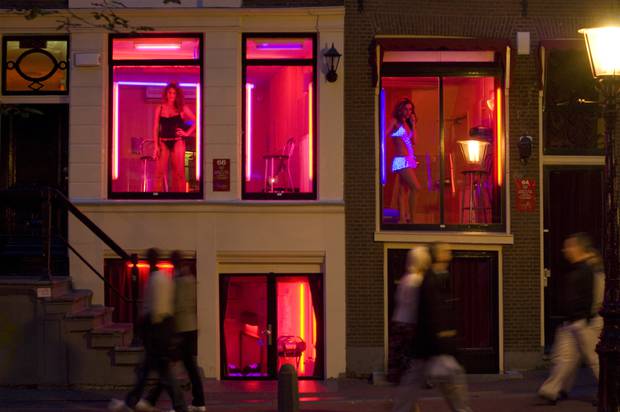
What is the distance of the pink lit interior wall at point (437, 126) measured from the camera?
1598cm

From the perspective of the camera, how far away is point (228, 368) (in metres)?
15.7

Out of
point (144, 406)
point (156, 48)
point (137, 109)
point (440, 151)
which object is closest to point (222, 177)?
point (137, 109)

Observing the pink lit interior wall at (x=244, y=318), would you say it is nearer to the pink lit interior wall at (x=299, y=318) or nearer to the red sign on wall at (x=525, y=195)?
the pink lit interior wall at (x=299, y=318)

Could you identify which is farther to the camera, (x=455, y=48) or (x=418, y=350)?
(x=455, y=48)

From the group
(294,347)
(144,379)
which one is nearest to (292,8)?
(294,347)

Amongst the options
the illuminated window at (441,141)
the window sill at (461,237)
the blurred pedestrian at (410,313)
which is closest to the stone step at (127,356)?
the window sill at (461,237)

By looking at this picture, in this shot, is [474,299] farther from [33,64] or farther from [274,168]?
[33,64]

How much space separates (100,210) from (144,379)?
195 inches

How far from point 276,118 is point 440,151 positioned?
2.76 m

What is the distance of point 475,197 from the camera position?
52.6 ft

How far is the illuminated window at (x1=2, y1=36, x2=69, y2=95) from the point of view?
15977 mm

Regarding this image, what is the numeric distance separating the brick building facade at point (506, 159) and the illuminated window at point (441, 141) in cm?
30

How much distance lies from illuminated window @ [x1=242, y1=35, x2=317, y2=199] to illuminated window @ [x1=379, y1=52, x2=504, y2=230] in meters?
1.22

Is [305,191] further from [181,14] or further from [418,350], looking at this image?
[418,350]
